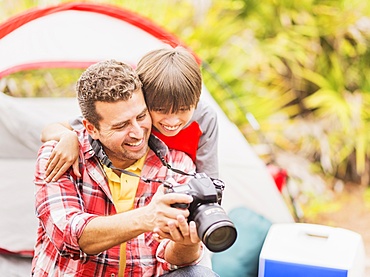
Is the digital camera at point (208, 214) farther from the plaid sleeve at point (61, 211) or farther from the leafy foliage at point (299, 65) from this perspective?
the leafy foliage at point (299, 65)

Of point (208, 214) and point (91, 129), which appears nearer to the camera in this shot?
point (208, 214)

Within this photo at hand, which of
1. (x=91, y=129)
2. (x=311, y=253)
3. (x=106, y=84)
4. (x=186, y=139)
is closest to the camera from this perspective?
(x=106, y=84)

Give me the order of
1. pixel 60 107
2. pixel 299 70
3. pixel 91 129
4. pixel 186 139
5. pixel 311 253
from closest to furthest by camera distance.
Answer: pixel 91 129, pixel 186 139, pixel 311 253, pixel 60 107, pixel 299 70

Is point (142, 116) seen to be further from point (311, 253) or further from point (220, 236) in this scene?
point (311, 253)

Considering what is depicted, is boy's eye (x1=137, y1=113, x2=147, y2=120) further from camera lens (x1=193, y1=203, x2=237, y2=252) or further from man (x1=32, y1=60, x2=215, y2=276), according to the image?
camera lens (x1=193, y1=203, x2=237, y2=252)

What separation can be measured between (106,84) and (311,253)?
863 mm

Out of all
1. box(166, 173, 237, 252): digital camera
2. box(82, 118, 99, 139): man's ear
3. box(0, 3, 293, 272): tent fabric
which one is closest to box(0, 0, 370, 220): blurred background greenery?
box(0, 3, 293, 272): tent fabric

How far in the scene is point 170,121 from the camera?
70.6 inches

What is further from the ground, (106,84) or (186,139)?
(106,84)

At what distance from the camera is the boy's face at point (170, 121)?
1.79m

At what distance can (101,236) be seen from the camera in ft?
5.40

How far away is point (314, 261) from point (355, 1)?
7.22 ft

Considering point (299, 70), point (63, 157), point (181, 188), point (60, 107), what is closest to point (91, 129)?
point (63, 157)

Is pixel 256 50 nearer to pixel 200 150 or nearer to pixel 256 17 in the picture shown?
pixel 256 17
